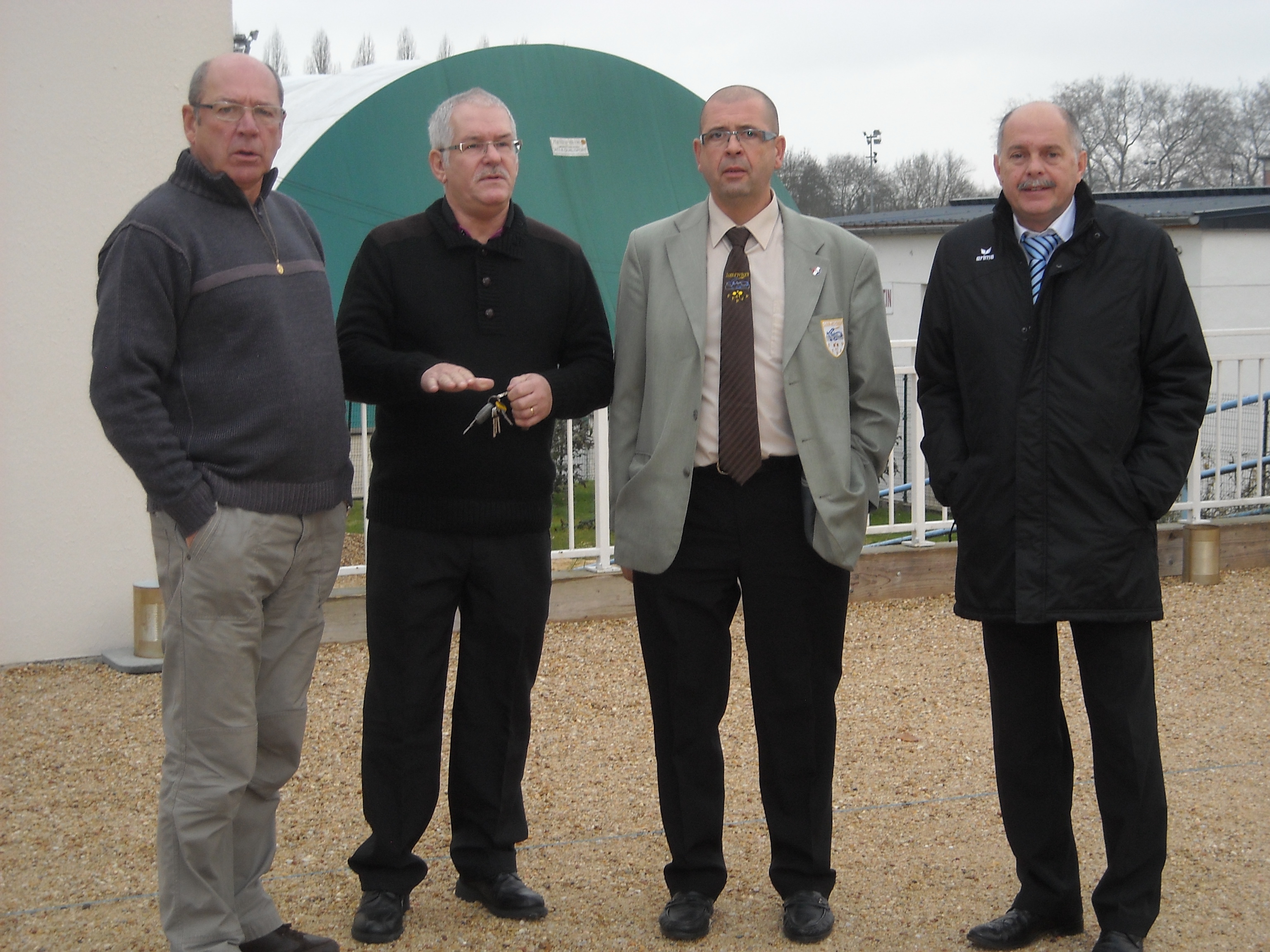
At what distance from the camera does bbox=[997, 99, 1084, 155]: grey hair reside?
3371mm

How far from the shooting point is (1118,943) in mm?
3285

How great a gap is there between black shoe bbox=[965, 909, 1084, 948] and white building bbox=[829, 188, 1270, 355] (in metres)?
13.1

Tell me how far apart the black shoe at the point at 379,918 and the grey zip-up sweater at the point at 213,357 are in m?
1.09

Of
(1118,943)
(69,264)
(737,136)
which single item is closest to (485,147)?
(737,136)

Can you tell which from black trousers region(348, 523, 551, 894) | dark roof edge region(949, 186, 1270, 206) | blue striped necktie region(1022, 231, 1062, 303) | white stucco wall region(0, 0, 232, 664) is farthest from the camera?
dark roof edge region(949, 186, 1270, 206)

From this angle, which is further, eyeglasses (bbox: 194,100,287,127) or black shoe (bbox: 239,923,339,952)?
black shoe (bbox: 239,923,339,952)

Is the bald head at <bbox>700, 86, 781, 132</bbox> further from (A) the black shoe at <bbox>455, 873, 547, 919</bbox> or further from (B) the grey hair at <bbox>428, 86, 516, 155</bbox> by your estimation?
(A) the black shoe at <bbox>455, 873, 547, 919</bbox>

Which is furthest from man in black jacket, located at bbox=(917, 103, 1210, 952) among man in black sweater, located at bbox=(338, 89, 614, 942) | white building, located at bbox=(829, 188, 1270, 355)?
white building, located at bbox=(829, 188, 1270, 355)

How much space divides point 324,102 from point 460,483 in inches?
273

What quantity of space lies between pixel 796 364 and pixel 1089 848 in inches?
72.5

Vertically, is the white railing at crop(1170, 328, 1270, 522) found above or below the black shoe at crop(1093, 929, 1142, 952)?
above

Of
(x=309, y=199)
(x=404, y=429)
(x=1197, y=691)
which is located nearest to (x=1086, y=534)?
(x=404, y=429)

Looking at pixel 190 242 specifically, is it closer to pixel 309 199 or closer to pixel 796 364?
pixel 796 364

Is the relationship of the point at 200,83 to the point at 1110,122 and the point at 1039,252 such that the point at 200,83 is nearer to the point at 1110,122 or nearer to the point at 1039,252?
the point at 1039,252
